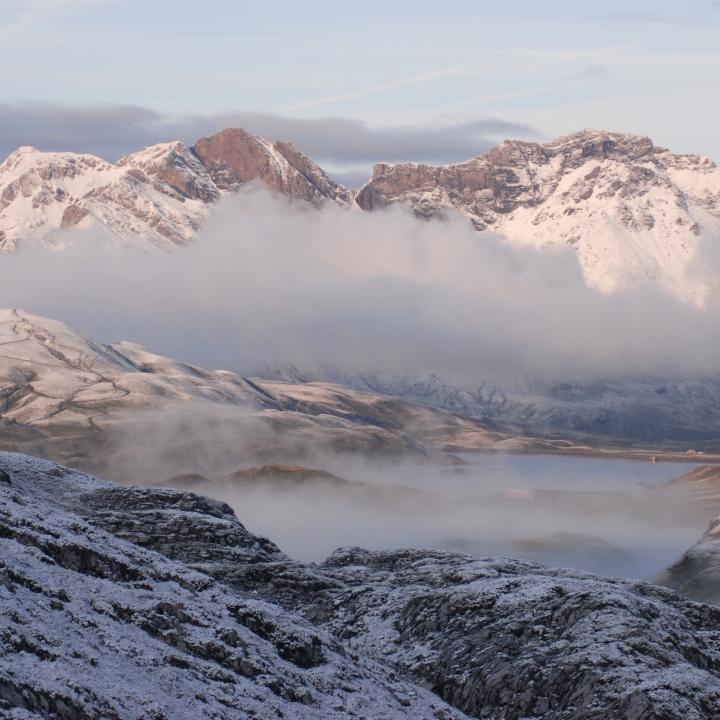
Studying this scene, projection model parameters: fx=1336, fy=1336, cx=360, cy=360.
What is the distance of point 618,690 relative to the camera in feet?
245

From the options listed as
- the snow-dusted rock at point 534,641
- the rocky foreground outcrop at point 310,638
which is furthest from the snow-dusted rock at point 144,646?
the snow-dusted rock at point 534,641

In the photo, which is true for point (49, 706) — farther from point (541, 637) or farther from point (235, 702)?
point (541, 637)

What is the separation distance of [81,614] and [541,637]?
3001 centimetres

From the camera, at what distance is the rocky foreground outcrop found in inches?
2434

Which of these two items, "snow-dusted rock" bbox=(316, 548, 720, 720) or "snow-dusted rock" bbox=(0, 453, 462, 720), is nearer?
"snow-dusted rock" bbox=(0, 453, 462, 720)

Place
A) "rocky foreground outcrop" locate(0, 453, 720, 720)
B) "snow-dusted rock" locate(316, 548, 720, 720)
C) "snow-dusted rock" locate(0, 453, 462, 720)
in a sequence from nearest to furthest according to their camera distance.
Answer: "snow-dusted rock" locate(0, 453, 462, 720), "rocky foreground outcrop" locate(0, 453, 720, 720), "snow-dusted rock" locate(316, 548, 720, 720)

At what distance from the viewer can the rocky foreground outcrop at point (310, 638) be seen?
61.8m

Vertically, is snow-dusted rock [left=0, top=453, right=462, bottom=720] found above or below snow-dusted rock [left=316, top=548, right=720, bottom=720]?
above

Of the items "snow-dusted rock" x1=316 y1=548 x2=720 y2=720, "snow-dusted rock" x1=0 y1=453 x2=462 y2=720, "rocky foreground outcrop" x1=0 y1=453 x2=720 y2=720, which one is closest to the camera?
"snow-dusted rock" x1=0 y1=453 x2=462 y2=720

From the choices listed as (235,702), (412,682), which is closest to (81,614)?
(235,702)

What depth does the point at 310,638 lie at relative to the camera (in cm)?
7506

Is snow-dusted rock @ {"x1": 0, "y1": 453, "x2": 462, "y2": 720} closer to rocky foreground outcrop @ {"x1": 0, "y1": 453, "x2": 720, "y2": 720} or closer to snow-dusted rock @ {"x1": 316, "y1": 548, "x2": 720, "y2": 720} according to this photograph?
rocky foreground outcrop @ {"x1": 0, "y1": 453, "x2": 720, "y2": 720}

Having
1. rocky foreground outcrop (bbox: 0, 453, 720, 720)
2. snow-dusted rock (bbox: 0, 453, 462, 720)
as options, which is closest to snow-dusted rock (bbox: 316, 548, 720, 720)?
rocky foreground outcrop (bbox: 0, 453, 720, 720)

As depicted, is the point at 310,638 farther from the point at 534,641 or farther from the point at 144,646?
the point at 534,641
